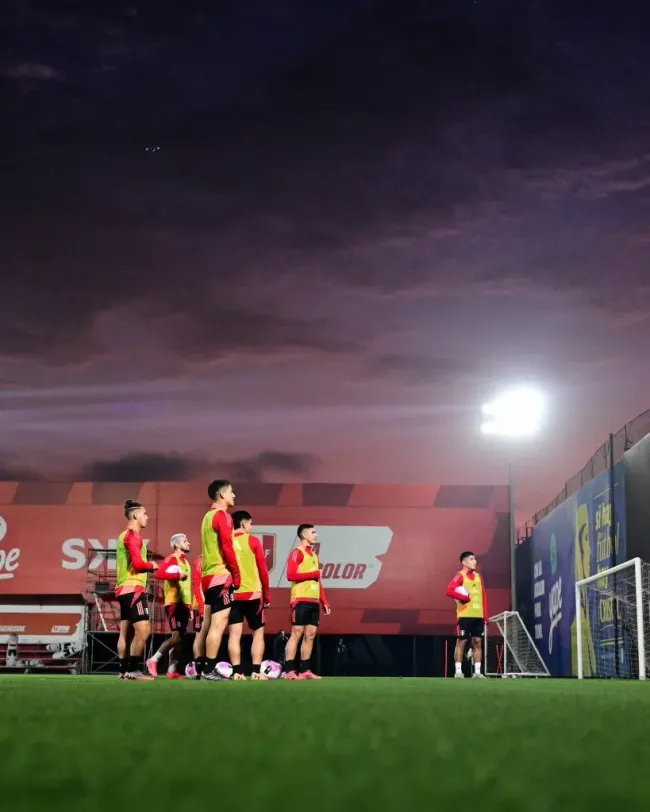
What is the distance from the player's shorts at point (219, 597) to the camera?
1053 centimetres

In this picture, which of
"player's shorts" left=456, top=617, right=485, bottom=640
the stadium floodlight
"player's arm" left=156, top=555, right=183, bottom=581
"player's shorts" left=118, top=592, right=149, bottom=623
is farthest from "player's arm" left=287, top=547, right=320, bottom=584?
the stadium floodlight

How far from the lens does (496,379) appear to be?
2770cm

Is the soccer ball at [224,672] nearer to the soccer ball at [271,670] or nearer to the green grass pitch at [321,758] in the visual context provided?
the soccer ball at [271,670]

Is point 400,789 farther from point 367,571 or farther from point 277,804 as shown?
point 367,571

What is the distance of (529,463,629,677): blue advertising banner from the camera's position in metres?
17.6

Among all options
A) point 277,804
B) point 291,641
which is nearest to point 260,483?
point 291,641

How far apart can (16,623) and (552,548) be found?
13.7 metres

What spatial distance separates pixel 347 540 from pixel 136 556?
14.9 metres

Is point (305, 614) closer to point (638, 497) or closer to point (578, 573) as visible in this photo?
point (638, 497)

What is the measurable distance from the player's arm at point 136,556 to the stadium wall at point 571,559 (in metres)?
8.00

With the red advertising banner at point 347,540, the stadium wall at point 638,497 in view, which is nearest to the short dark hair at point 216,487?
the stadium wall at point 638,497

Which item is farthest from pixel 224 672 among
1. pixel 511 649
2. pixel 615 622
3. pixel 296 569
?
pixel 511 649

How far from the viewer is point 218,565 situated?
34.7 feet

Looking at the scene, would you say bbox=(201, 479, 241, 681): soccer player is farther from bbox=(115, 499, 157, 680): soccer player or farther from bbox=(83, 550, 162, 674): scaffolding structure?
bbox=(83, 550, 162, 674): scaffolding structure
